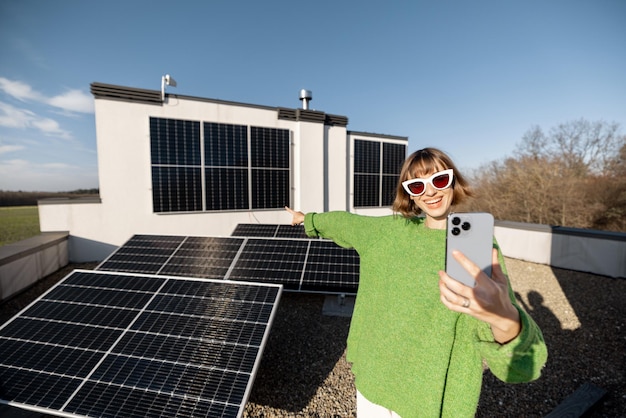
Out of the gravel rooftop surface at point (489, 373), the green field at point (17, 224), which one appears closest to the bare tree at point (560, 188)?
the gravel rooftop surface at point (489, 373)

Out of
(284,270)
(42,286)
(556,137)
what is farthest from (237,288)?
(556,137)

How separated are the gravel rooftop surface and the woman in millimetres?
2478

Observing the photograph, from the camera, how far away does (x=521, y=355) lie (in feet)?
3.49

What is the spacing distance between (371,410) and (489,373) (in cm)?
378

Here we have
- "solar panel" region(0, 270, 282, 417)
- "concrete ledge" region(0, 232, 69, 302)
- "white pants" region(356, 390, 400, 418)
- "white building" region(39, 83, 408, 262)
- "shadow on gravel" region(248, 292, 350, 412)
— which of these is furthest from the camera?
"white building" region(39, 83, 408, 262)

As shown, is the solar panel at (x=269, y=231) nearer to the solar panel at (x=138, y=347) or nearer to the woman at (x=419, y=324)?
the solar panel at (x=138, y=347)

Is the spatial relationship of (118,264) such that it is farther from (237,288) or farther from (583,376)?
(583,376)

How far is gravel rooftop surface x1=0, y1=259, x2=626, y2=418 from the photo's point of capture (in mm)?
3578

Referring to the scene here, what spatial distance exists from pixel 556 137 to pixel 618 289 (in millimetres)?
15236

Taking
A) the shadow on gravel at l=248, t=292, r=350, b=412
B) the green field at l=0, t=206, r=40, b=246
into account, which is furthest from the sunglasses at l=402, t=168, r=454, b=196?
the green field at l=0, t=206, r=40, b=246

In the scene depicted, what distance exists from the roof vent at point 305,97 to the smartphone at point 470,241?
1274 centimetres

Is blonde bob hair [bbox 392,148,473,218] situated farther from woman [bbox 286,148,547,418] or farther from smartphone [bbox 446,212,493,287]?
smartphone [bbox 446,212,493,287]

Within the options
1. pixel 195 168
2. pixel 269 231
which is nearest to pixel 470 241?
pixel 269 231

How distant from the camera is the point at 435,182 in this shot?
4.57 feet
